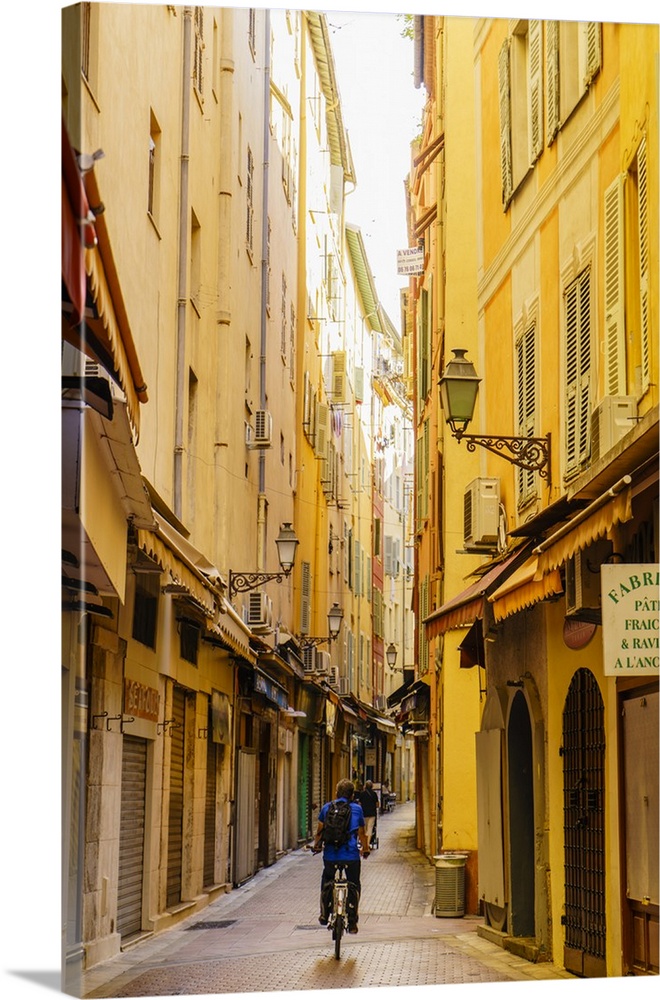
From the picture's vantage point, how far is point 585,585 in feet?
27.6

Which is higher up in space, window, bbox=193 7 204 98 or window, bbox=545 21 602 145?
window, bbox=193 7 204 98

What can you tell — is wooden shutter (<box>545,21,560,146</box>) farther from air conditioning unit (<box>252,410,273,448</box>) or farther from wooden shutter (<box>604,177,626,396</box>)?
air conditioning unit (<box>252,410,273,448</box>)

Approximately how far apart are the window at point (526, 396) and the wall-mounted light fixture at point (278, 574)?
3.78 m

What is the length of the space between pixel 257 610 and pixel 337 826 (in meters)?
5.49

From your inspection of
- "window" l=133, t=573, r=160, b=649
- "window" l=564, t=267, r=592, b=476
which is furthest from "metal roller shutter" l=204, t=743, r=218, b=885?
"window" l=564, t=267, r=592, b=476

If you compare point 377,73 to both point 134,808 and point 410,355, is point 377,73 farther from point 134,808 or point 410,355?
point 410,355

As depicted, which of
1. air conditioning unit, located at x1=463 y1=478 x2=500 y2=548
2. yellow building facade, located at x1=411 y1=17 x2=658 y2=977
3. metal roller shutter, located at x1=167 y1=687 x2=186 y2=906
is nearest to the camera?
yellow building facade, located at x1=411 y1=17 x2=658 y2=977

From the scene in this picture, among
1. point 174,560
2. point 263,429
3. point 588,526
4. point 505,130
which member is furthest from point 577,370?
point 263,429

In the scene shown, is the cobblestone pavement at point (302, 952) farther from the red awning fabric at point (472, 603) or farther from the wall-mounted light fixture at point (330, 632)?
the wall-mounted light fixture at point (330, 632)

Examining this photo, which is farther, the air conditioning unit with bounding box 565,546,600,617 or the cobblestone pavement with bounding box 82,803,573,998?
the air conditioning unit with bounding box 565,546,600,617

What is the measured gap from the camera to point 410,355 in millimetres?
21250

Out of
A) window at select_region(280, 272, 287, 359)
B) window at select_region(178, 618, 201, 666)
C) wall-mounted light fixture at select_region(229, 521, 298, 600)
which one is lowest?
window at select_region(178, 618, 201, 666)

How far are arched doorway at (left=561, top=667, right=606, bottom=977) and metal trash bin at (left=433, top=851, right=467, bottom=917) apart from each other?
390 centimetres

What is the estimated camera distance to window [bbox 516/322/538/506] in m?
11.2
